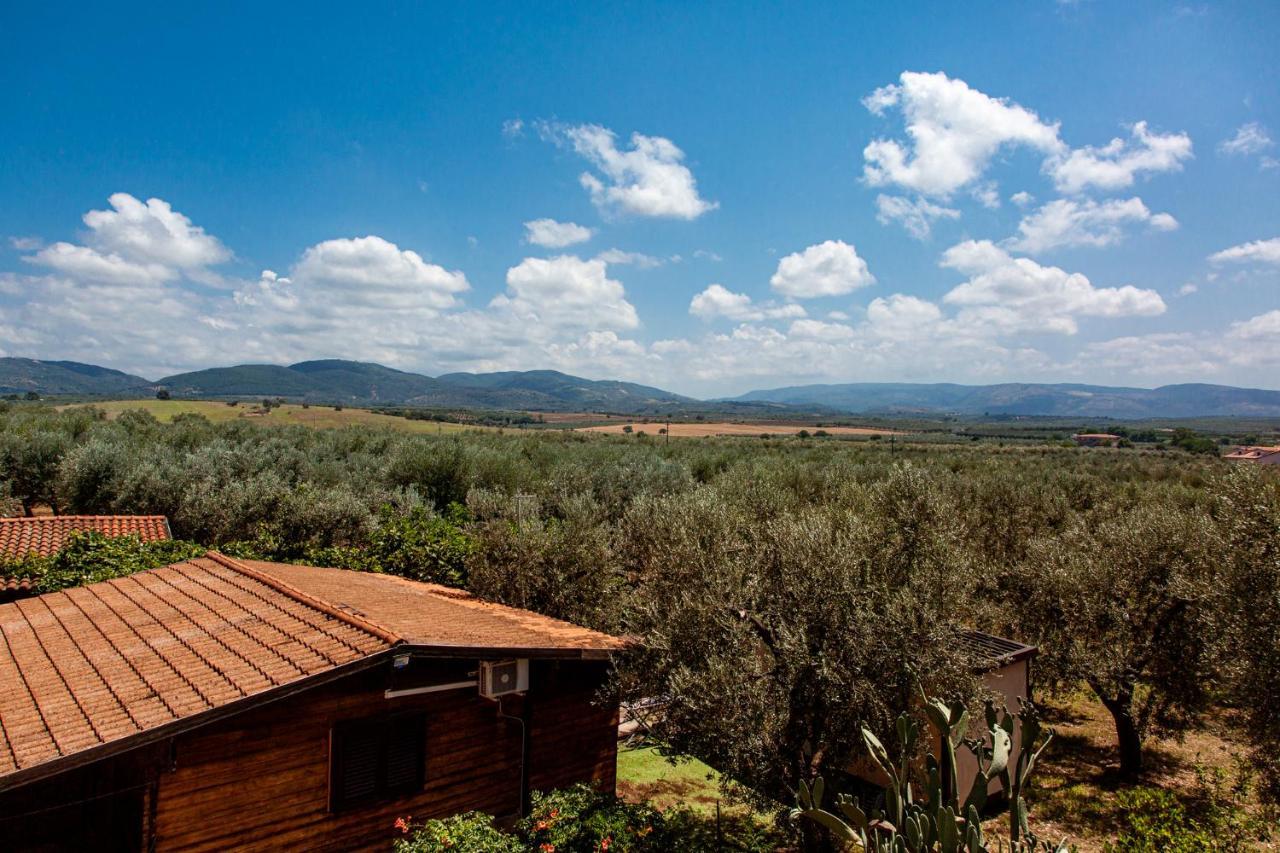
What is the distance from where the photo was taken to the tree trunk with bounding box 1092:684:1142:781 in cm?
A: 1617

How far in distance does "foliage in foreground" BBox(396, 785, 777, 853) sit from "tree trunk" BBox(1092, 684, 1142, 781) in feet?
38.0

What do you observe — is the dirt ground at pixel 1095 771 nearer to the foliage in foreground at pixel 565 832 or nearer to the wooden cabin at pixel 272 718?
the foliage in foreground at pixel 565 832

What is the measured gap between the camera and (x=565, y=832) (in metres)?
8.54

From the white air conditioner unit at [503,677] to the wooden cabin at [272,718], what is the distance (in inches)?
1.1

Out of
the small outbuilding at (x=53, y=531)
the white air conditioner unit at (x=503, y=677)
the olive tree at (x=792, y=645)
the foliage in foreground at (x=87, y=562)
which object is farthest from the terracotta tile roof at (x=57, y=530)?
the olive tree at (x=792, y=645)

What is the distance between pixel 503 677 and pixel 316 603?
10.4ft

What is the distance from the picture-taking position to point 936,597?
436 inches

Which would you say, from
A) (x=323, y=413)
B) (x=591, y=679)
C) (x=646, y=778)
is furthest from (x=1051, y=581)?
(x=323, y=413)

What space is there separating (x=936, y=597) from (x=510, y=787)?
7.72 m

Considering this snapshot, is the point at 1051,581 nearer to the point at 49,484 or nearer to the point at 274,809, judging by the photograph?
the point at 274,809

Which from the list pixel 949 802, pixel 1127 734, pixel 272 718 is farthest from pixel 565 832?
pixel 1127 734

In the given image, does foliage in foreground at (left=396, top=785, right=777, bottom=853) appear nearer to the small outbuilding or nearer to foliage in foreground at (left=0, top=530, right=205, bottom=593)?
foliage in foreground at (left=0, top=530, right=205, bottom=593)

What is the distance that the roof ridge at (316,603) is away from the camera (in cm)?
854

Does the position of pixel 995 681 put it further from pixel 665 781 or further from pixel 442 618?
pixel 442 618
